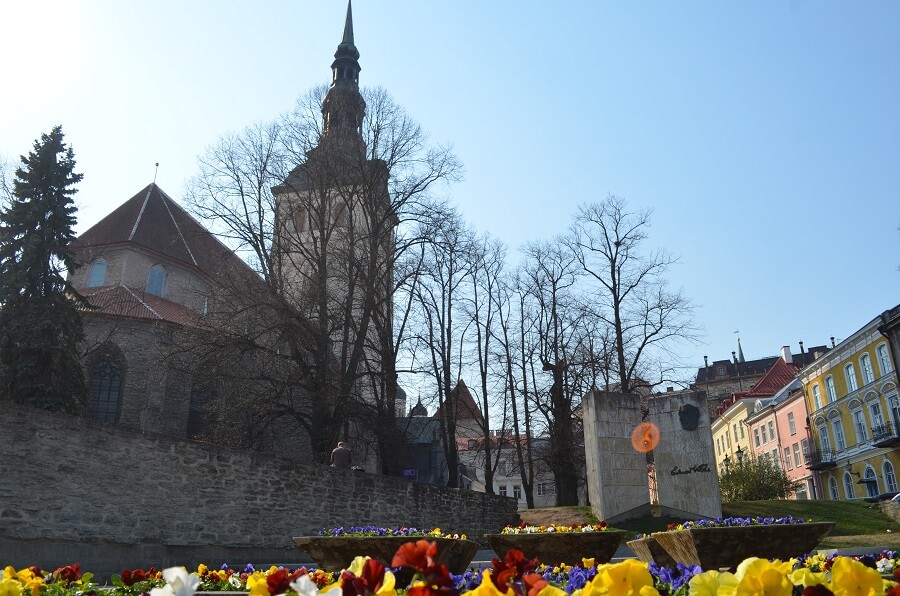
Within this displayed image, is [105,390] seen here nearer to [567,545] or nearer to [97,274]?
[97,274]

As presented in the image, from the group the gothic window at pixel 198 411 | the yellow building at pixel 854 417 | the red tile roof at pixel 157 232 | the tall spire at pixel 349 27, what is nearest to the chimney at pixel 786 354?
the yellow building at pixel 854 417

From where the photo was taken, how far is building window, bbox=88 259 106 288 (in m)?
30.3

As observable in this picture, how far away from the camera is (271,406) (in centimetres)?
2286

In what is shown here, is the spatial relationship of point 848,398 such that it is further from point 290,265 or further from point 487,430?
point 290,265

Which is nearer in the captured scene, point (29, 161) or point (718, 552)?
point (718, 552)

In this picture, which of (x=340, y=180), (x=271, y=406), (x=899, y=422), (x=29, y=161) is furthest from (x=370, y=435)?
(x=899, y=422)

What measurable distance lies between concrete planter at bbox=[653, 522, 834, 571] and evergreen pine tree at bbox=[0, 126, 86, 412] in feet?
57.6

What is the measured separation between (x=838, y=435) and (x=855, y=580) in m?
45.3

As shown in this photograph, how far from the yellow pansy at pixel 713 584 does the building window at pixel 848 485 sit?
147 feet

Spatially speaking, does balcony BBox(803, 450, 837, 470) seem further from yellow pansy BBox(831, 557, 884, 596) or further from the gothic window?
yellow pansy BBox(831, 557, 884, 596)

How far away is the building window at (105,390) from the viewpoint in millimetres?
26156

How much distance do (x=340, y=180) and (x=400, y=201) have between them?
2319mm

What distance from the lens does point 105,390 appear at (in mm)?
26359

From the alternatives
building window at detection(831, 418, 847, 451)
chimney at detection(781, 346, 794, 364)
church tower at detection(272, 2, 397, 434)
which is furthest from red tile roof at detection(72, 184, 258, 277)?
chimney at detection(781, 346, 794, 364)
